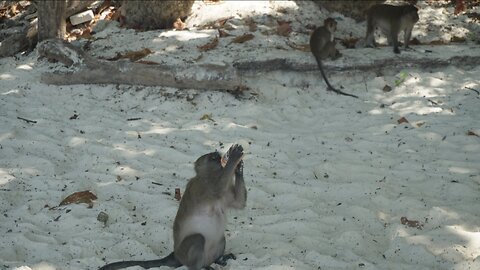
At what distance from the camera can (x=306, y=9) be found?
352 inches

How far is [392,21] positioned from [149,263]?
18.8ft

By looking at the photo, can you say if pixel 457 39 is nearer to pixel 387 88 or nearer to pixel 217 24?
pixel 387 88

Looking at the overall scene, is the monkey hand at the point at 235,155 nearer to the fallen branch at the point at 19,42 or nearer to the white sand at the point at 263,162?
the white sand at the point at 263,162

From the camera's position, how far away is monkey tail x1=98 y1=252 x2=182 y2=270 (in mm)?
3439

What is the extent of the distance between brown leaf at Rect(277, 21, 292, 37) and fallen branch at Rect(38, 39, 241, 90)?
1.77 meters

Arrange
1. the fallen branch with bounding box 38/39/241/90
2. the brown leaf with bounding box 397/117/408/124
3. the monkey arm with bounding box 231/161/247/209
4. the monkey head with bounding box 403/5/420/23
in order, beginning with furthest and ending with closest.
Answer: the monkey head with bounding box 403/5/420/23 < the fallen branch with bounding box 38/39/241/90 < the brown leaf with bounding box 397/117/408/124 < the monkey arm with bounding box 231/161/247/209

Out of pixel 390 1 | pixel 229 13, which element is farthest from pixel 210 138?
pixel 390 1

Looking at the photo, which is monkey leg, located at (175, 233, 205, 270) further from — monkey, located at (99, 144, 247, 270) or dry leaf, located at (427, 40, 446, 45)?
dry leaf, located at (427, 40, 446, 45)

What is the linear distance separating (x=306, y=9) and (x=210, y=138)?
13.4 feet

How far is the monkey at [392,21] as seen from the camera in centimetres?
786

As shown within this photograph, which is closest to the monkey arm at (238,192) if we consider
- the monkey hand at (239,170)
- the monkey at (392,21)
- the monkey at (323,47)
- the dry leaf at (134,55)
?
the monkey hand at (239,170)

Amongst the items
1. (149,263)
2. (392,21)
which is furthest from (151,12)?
(149,263)

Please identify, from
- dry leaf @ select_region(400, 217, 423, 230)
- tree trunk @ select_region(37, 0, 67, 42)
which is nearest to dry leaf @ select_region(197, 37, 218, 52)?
tree trunk @ select_region(37, 0, 67, 42)

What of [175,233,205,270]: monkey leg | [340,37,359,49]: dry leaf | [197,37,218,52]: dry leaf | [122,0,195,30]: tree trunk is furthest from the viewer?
[122,0,195,30]: tree trunk
